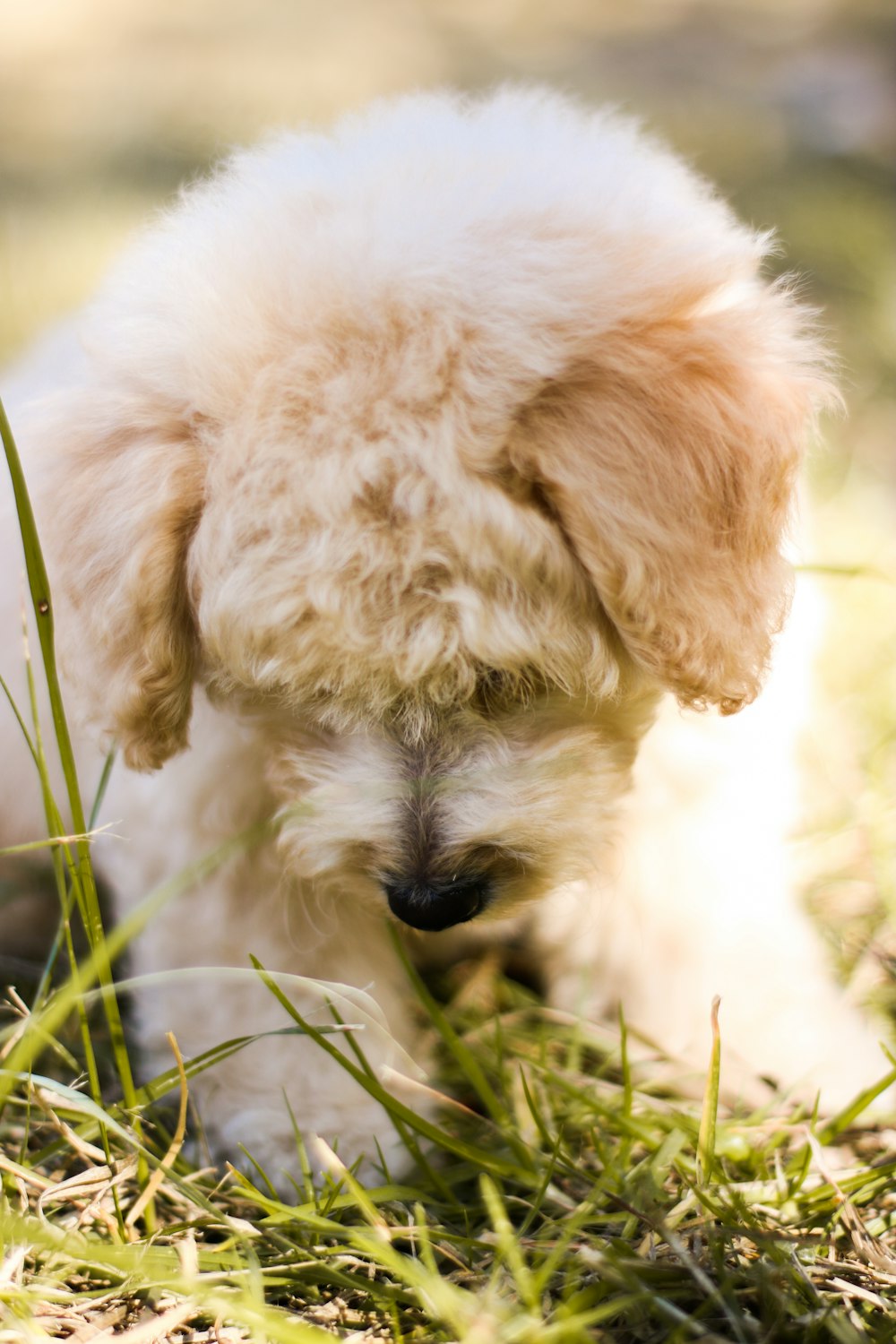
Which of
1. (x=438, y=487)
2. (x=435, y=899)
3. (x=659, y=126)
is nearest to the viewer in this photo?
(x=438, y=487)

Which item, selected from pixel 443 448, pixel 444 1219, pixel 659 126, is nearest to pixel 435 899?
pixel 444 1219

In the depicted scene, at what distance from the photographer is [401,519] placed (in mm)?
1483

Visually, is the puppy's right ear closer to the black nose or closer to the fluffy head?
the fluffy head

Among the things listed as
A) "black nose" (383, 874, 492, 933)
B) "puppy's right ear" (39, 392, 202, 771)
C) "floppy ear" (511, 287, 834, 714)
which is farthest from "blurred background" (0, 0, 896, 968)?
"black nose" (383, 874, 492, 933)

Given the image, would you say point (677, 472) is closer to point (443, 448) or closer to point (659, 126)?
point (443, 448)

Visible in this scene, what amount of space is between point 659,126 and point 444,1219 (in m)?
5.77

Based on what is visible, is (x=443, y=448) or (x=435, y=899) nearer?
(x=443, y=448)

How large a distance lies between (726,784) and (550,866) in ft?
1.82

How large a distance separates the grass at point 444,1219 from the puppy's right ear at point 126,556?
0.43 feet

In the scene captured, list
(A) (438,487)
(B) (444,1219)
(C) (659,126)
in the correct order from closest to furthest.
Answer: (A) (438,487) → (B) (444,1219) → (C) (659,126)

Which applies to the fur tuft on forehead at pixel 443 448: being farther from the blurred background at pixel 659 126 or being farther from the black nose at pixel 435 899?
the blurred background at pixel 659 126

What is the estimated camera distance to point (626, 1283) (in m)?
1.40

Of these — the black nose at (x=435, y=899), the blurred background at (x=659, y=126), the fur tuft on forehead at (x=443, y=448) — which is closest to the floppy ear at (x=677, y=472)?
the fur tuft on forehead at (x=443, y=448)

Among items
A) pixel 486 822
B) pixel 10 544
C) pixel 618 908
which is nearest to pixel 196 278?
pixel 10 544
